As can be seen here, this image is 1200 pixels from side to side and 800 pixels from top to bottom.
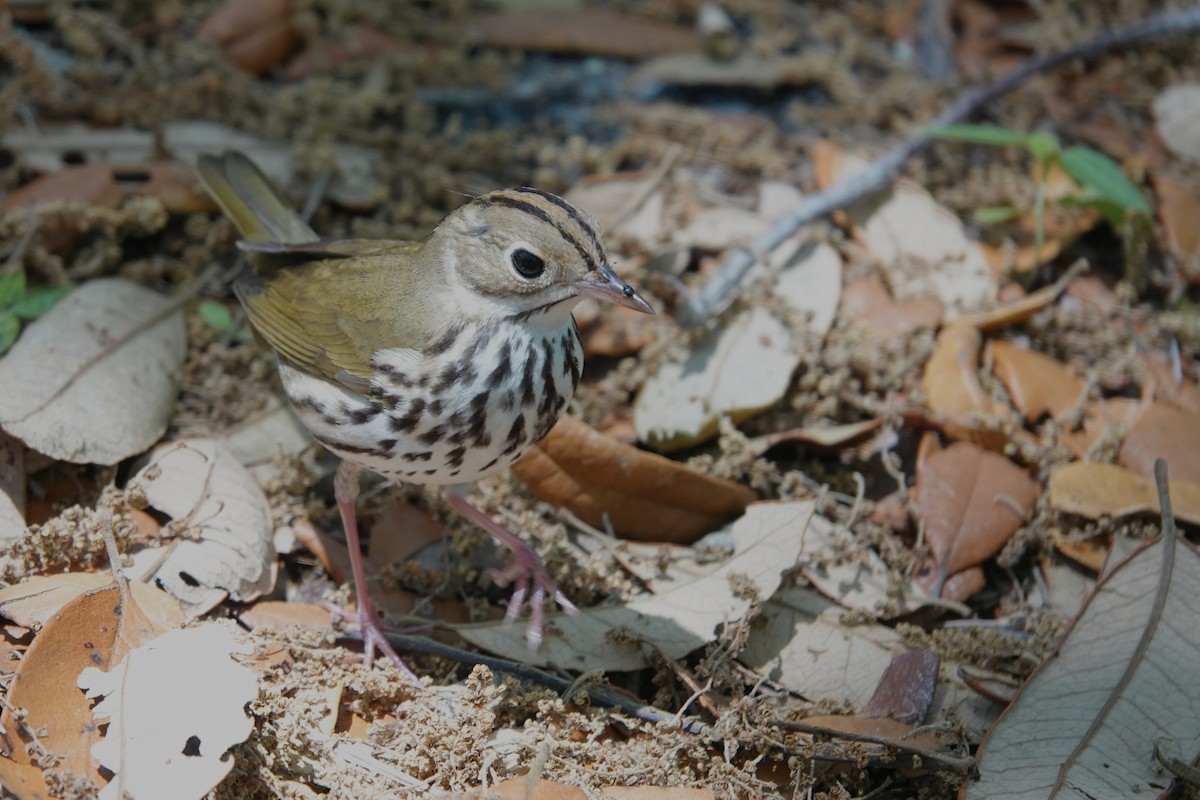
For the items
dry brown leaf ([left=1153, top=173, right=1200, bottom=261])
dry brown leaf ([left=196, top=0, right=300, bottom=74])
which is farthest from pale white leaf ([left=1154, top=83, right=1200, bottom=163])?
dry brown leaf ([left=196, top=0, right=300, bottom=74])

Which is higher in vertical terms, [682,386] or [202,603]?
→ [682,386]

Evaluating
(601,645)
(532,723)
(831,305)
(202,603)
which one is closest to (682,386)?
(831,305)

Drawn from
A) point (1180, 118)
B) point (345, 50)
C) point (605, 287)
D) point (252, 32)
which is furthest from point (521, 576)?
point (1180, 118)

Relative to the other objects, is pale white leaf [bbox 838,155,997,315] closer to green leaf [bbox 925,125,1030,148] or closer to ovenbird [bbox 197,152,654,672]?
green leaf [bbox 925,125,1030,148]

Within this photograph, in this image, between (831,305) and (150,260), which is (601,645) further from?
(150,260)

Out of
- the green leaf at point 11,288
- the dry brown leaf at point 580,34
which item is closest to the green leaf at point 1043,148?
the dry brown leaf at point 580,34

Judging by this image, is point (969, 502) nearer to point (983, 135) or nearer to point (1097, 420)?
point (1097, 420)

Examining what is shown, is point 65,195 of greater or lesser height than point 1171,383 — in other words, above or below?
above

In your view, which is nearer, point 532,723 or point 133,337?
point 532,723
